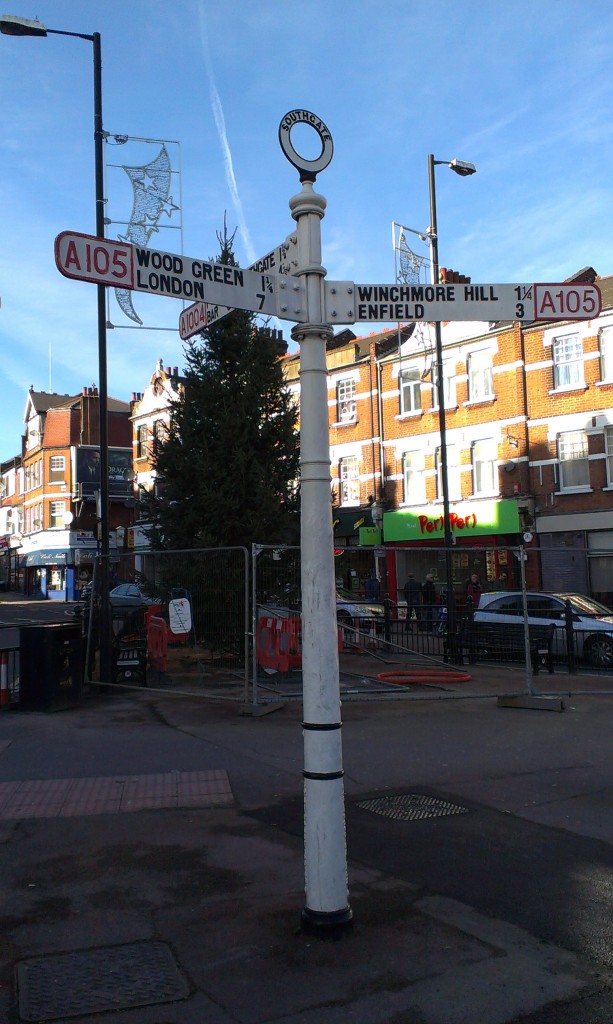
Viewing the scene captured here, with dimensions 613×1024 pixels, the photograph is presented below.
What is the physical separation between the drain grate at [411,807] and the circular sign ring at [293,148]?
475 centimetres

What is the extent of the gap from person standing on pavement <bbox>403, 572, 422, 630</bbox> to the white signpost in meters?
11.6

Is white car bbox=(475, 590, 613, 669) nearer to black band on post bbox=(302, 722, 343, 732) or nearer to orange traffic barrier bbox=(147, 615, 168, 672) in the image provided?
orange traffic barrier bbox=(147, 615, 168, 672)

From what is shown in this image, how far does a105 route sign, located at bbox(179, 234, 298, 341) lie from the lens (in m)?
4.52

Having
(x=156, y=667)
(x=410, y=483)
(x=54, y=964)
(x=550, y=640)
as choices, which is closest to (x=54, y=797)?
(x=54, y=964)

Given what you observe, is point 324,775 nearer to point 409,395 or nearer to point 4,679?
point 4,679

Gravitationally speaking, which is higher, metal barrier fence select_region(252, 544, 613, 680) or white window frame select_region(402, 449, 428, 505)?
white window frame select_region(402, 449, 428, 505)

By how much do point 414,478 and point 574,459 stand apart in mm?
6886

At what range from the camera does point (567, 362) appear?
27.7 m

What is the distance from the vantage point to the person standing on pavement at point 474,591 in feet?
50.8

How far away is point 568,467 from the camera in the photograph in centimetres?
2762

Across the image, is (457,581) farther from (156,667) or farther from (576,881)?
(576,881)

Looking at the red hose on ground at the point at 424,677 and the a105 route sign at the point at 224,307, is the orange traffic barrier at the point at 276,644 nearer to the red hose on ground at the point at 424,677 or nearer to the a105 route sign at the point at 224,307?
the red hose on ground at the point at 424,677

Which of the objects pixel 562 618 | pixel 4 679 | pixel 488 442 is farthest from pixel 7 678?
pixel 488 442

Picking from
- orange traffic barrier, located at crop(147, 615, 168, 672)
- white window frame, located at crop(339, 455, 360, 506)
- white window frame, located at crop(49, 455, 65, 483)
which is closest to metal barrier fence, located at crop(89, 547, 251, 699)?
orange traffic barrier, located at crop(147, 615, 168, 672)
